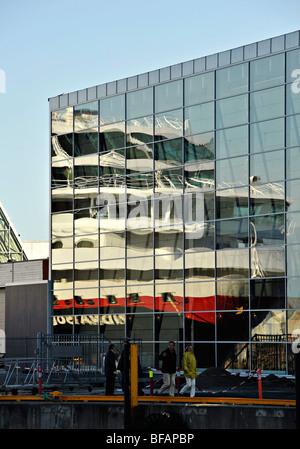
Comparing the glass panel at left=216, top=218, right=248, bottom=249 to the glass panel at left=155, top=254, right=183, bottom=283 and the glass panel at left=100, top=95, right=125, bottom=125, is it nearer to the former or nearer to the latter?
the glass panel at left=155, top=254, right=183, bottom=283

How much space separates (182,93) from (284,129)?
5.27m

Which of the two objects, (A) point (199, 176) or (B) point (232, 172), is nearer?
(B) point (232, 172)

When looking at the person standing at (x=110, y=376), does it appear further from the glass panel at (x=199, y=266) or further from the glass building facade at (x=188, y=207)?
the glass panel at (x=199, y=266)

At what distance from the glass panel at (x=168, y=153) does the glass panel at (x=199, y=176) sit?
0.68 m

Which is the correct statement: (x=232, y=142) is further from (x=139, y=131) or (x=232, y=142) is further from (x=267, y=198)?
(x=139, y=131)

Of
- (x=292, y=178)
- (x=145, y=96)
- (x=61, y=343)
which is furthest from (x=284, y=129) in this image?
(x=61, y=343)

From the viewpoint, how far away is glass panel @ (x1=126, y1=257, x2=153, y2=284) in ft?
116

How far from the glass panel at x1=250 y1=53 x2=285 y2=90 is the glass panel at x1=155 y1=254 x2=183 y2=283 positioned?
292 inches

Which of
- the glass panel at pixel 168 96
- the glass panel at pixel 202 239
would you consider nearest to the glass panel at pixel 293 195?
the glass panel at pixel 202 239

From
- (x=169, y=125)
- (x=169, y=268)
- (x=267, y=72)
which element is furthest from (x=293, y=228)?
(x=169, y=125)

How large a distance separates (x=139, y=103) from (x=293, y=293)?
35.5 ft

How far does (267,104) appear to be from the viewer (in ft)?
104

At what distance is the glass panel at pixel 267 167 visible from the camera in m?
31.1

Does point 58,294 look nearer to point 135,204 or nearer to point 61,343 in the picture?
point 135,204
